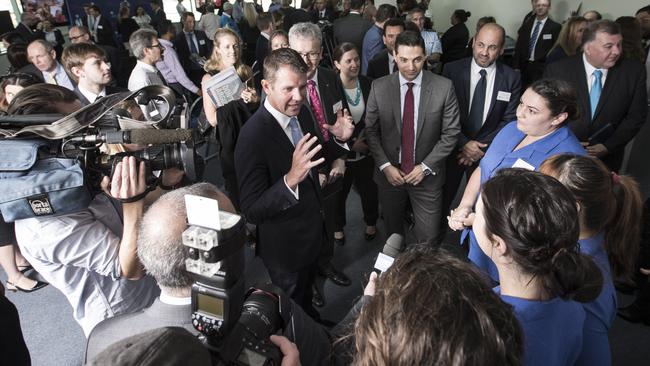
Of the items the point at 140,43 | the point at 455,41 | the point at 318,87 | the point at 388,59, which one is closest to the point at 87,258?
the point at 318,87

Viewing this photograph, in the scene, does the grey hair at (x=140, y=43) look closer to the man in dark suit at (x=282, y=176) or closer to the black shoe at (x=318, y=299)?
the man in dark suit at (x=282, y=176)

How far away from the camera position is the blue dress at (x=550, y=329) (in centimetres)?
101

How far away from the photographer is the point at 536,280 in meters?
1.10

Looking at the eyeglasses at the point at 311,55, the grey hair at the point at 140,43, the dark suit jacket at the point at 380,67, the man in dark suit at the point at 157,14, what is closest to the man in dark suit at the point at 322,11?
the man in dark suit at the point at 157,14

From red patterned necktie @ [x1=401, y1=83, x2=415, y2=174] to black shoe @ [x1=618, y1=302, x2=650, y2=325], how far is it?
1.61 metres

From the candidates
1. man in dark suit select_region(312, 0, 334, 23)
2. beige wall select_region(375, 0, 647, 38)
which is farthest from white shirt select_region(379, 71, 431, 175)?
man in dark suit select_region(312, 0, 334, 23)

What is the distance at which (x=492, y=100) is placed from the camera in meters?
2.72

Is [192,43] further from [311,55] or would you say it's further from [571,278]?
[571,278]

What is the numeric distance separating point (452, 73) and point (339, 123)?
3.66ft

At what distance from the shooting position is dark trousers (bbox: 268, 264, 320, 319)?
2.10 meters

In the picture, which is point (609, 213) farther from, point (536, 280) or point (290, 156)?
point (290, 156)

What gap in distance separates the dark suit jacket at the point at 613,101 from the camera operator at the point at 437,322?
102 inches

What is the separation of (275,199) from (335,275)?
1.31 m

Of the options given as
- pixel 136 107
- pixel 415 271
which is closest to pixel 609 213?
pixel 415 271
